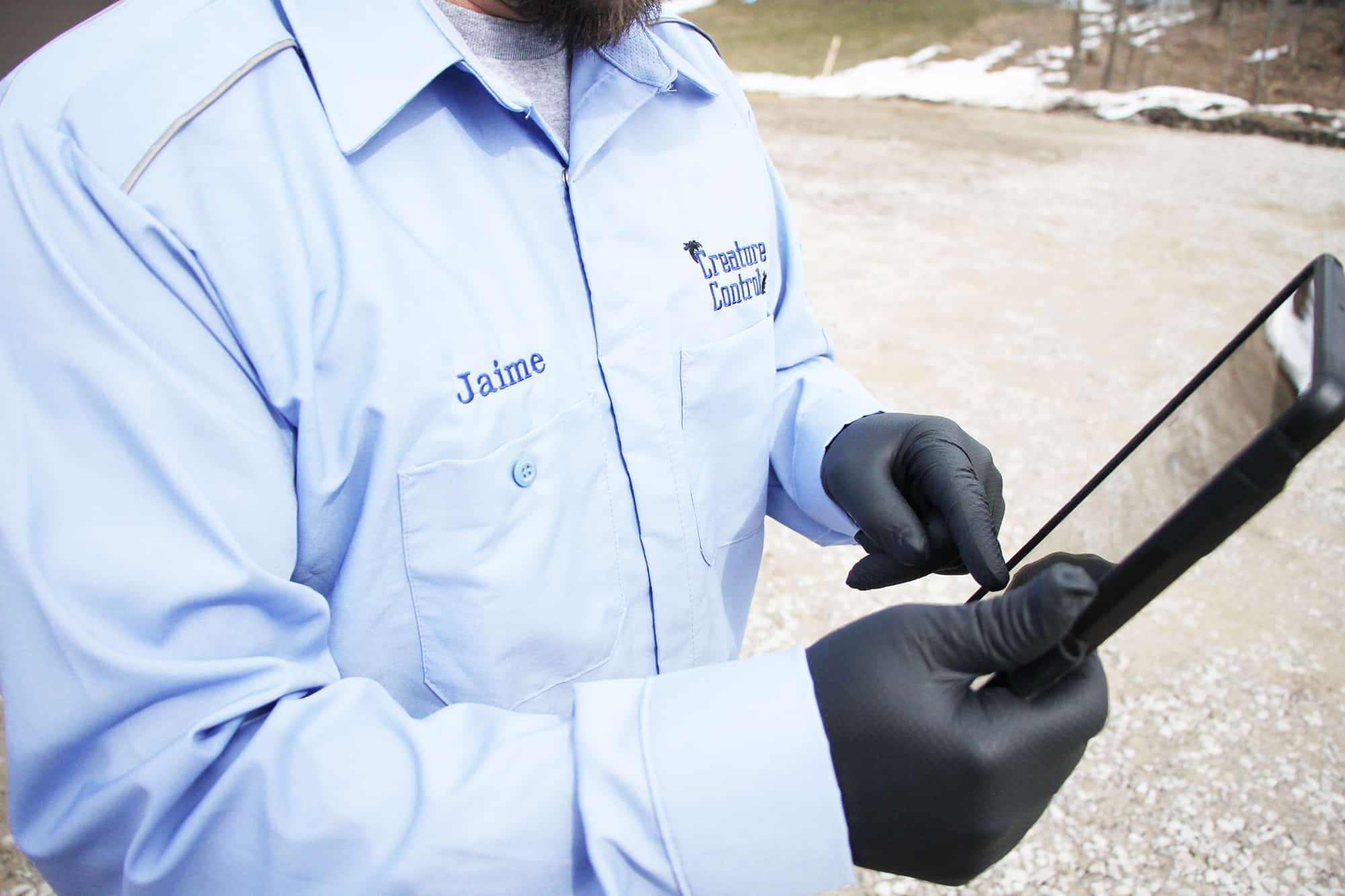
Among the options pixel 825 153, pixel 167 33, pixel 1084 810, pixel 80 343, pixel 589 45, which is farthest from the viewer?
pixel 825 153

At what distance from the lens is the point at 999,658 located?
822 mm

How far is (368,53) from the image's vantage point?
3.34 ft

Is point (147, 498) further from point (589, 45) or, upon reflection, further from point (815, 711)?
point (589, 45)

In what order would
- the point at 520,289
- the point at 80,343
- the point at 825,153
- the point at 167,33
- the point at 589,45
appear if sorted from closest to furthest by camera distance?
1. the point at 80,343
2. the point at 167,33
3. the point at 520,289
4. the point at 589,45
5. the point at 825,153

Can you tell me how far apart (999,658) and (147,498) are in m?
0.76

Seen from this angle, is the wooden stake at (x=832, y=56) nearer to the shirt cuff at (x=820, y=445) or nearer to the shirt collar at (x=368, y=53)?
the shirt cuff at (x=820, y=445)

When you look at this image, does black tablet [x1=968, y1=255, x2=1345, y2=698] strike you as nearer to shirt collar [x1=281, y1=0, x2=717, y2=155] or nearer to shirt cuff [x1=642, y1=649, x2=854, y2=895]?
shirt cuff [x1=642, y1=649, x2=854, y2=895]

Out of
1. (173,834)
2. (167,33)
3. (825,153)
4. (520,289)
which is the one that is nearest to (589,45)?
(520,289)

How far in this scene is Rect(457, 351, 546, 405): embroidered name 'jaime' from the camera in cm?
102

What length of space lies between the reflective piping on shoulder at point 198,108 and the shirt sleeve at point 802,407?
79cm

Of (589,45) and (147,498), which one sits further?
(589,45)

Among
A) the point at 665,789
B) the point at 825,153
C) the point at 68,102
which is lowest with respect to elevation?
the point at 825,153

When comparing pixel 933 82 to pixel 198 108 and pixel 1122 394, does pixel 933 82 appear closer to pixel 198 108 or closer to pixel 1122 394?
pixel 1122 394

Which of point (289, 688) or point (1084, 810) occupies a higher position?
point (289, 688)
